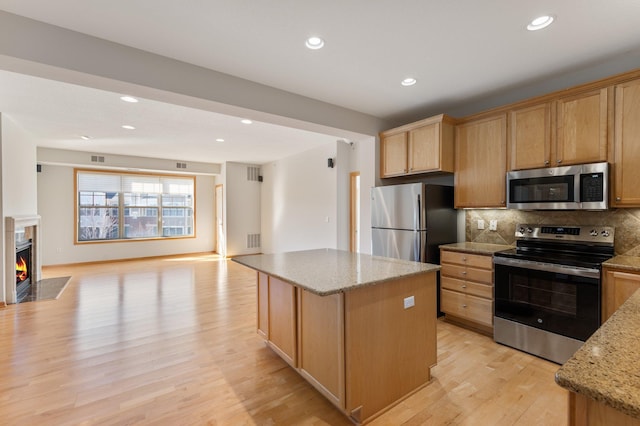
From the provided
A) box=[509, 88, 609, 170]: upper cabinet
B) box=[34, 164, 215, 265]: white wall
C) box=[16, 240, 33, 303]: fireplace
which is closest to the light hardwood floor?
box=[16, 240, 33, 303]: fireplace

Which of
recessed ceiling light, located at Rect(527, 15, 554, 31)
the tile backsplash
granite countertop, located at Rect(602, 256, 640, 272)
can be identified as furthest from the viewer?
the tile backsplash

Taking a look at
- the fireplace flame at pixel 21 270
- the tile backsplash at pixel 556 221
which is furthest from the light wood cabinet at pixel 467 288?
the fireplace flame at pixel 21 270

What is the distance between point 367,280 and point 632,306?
1163 millimetres

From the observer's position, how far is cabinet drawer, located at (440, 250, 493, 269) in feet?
9.64

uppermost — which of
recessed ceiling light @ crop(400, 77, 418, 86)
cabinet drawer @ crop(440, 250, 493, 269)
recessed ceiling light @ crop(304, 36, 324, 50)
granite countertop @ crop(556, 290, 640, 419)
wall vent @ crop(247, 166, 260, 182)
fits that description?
recessed ceiling light @ crop(400, 77, 418, 86)

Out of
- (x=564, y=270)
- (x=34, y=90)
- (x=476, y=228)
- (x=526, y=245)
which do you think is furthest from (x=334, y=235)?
(x=34, y=90)

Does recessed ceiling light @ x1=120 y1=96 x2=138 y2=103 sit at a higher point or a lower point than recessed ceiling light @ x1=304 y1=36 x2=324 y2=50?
higher

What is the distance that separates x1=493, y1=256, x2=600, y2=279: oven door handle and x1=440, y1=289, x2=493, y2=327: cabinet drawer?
46 centimetres

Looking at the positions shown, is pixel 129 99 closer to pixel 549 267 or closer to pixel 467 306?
pixel 467 306

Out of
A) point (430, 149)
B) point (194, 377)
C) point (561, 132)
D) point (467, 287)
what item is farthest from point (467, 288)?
point (194, 377)

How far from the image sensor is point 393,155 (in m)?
3.88

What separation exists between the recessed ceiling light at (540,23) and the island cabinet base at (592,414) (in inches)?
92.5

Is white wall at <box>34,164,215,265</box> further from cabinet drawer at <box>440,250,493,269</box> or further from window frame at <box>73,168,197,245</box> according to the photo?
cabinet drawer at <box>440,250,493,269</box>

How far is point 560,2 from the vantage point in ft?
6.05
